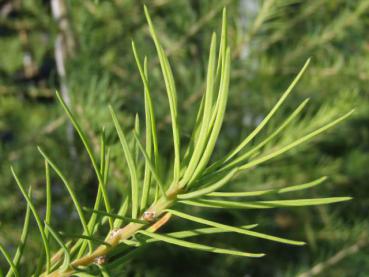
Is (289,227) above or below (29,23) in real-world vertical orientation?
below

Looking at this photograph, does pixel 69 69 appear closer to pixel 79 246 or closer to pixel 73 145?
pixel 73 145

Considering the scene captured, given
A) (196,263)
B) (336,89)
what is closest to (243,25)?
(336,89)

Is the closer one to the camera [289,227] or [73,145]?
[73,145]

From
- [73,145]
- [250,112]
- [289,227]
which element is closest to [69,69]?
[73,145]

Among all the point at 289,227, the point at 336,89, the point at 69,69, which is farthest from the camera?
the point at 289,227

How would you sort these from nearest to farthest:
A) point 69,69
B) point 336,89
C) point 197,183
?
point 197,183
point 69,69
point 336,89

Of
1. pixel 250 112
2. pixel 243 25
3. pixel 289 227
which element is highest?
pixel 243 25
